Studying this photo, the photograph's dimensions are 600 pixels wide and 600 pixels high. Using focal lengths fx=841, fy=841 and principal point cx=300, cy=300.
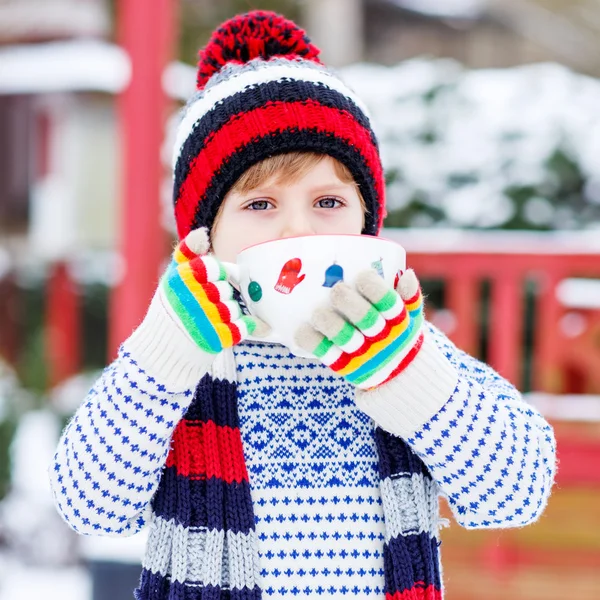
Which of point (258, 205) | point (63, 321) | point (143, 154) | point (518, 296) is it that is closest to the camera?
point (258, 205)

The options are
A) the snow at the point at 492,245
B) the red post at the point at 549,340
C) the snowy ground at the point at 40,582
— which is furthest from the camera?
the snowy ground at the point at 40,582

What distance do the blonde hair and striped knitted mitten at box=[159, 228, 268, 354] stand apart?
223 mm

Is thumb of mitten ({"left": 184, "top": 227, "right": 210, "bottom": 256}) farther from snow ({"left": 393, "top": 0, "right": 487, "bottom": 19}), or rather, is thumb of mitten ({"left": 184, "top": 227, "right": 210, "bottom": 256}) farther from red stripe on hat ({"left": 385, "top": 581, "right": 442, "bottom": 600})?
snow ({"left": 393, "top": 0, "right": 487, "bottom": 19})

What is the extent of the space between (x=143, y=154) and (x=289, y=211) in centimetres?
150

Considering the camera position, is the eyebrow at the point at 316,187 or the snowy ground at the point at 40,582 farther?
the snowy ground at the point at 40,582

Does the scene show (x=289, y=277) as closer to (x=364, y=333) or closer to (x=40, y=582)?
(x=364, y=333)

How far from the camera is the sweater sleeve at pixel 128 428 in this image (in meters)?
1.11

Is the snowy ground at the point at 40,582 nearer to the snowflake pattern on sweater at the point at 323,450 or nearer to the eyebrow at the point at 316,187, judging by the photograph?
the snowflake pattern on sweater at the point at 323,450

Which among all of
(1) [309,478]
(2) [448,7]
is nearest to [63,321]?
(1) [309,478]

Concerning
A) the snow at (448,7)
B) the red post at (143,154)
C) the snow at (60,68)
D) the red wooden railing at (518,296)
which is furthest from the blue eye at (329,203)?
the snow at (448,7)

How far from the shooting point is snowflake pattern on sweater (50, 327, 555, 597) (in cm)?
114

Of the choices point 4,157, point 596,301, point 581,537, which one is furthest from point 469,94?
point 4,157

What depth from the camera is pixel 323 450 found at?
1.25m

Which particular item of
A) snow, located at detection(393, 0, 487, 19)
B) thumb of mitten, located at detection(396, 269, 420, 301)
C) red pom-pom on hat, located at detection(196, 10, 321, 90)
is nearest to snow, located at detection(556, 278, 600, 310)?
red pom-pom on hat, located at detection(196, 10, 321, 90)
